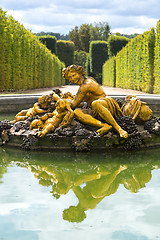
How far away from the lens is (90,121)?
191 inches

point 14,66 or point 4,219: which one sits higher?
point 14,66

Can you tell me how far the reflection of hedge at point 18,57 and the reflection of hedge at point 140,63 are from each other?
20.5ft

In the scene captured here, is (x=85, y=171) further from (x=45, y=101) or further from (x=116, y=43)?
(x=116, y=43)

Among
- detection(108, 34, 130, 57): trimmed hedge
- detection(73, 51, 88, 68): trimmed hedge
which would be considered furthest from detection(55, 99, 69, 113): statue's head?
detection(73, 51, 88, 68): trimmed hedge

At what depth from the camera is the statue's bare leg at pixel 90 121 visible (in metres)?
4.71

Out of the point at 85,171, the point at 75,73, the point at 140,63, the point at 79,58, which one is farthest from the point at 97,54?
the point at 85,171

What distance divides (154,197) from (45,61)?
2195 centimetres

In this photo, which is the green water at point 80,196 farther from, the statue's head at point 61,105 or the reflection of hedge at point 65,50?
the reflection of hedge at point 65,50

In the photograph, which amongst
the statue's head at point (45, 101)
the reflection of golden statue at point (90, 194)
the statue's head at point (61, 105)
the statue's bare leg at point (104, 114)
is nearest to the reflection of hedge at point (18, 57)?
the statue's head at point (45, 101)

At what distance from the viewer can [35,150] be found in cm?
483

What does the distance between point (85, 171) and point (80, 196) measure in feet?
2.81

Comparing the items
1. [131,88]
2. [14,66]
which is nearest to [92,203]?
[14,66]

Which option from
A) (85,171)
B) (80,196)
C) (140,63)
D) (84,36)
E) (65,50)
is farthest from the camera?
(84,36)

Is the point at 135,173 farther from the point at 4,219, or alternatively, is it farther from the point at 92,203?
the point at 4,219
